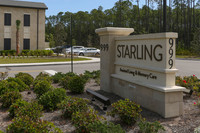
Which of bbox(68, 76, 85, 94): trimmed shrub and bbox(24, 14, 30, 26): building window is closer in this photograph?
bbox(68, 76, 85, 94): trimmed shrub

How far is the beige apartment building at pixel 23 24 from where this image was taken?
34.9 metres

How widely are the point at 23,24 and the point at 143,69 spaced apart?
1316 inches

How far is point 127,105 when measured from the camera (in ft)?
16.1

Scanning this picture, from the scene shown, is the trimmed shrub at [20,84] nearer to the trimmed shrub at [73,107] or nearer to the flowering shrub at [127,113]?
the trimmed shrub at [73,107]

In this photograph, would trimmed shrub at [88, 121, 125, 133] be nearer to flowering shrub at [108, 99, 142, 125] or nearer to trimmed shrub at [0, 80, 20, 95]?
flowering shrub at [108, 99, 142, 125]

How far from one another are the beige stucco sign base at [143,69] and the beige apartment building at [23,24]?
30.5 meters

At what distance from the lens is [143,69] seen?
20.0ft

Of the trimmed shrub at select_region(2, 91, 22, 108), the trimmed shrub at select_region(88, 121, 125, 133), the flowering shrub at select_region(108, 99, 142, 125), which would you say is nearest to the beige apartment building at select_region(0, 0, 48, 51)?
the trimmed shrub at select_region(2, 91, 22, 108)

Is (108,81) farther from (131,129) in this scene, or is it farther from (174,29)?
(174,29)

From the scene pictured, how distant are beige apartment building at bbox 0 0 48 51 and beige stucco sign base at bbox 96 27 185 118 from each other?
3048cm

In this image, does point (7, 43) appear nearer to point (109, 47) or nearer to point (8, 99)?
point (109, 47)

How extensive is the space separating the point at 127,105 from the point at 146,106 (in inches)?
43.1

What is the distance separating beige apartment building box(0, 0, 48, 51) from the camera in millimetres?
34906

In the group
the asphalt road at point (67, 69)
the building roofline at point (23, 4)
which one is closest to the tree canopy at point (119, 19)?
the building roofline at point (23, 4)
